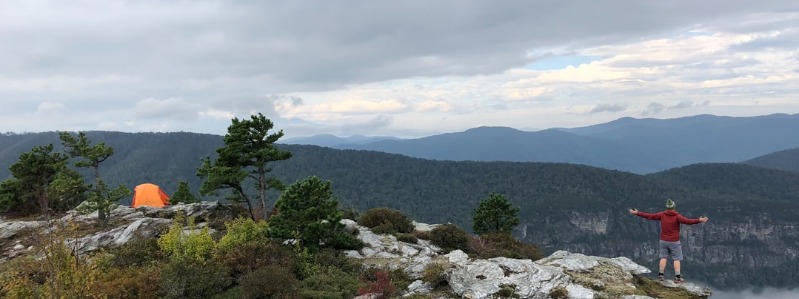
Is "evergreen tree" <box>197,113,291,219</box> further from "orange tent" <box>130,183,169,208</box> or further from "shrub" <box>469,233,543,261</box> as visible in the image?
"orange tent" <box>130,183,169,208</box>

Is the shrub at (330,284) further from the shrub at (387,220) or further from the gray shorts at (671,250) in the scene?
the gray shorts at (671,250)

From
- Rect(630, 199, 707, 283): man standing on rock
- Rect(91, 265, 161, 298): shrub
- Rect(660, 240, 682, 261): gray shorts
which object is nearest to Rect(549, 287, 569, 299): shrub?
Rect(630, 199, 707, 283): man standing on rock

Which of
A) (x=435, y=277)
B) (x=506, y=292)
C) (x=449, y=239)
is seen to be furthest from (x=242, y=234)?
(x=506, y=292)

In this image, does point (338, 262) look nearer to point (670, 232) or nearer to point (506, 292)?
point (506, 292)

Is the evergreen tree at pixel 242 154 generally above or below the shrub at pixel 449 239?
above

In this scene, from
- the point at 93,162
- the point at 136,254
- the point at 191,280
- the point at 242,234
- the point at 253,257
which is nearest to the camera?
the point at 191,280

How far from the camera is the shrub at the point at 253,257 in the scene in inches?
666

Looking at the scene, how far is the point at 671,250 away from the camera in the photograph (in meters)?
16.0

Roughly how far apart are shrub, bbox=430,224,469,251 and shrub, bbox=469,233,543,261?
44cm

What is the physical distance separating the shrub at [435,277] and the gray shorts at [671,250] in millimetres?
7561

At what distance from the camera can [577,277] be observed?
1634cm

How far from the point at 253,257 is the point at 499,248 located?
12620mm

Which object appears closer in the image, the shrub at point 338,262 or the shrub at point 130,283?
the shrub at point 130,283

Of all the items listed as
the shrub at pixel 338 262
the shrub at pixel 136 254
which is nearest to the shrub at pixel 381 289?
the shrub at pixel 338 262
